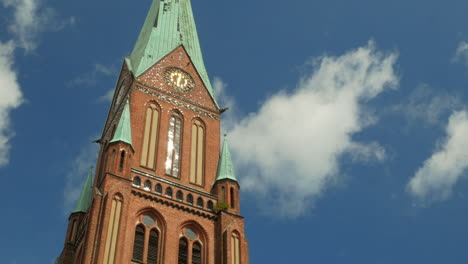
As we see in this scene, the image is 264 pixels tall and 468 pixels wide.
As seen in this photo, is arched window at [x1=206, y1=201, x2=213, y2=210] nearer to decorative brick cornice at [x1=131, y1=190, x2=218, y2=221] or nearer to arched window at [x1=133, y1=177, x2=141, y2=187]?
decorative brick cornice at [x1=131, y1=190, x2=218, y2=221]

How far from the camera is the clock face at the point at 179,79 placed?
5348cm

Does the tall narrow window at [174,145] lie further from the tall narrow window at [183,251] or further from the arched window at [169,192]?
the tall narrow window at [183,251]

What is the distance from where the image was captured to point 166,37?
57.8m

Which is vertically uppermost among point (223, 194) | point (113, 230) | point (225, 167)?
point (225, 167)

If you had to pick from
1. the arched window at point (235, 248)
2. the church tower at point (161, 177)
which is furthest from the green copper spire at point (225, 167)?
the arched window at point (235, 248)

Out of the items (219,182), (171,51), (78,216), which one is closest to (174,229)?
(219,182)

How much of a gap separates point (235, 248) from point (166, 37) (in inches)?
875

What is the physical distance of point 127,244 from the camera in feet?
130

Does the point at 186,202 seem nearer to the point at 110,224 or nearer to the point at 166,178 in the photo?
the point at 166,178

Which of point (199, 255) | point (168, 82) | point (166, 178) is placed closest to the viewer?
point (199, 255)

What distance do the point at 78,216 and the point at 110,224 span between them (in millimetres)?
9332

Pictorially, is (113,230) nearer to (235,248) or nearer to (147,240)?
(147,240)

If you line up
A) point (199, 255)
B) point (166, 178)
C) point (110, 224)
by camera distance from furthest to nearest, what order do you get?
point (166, 178)
point (199, 255)
point (110, 224)

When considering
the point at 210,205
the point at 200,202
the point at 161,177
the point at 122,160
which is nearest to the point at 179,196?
the point at 200,202
